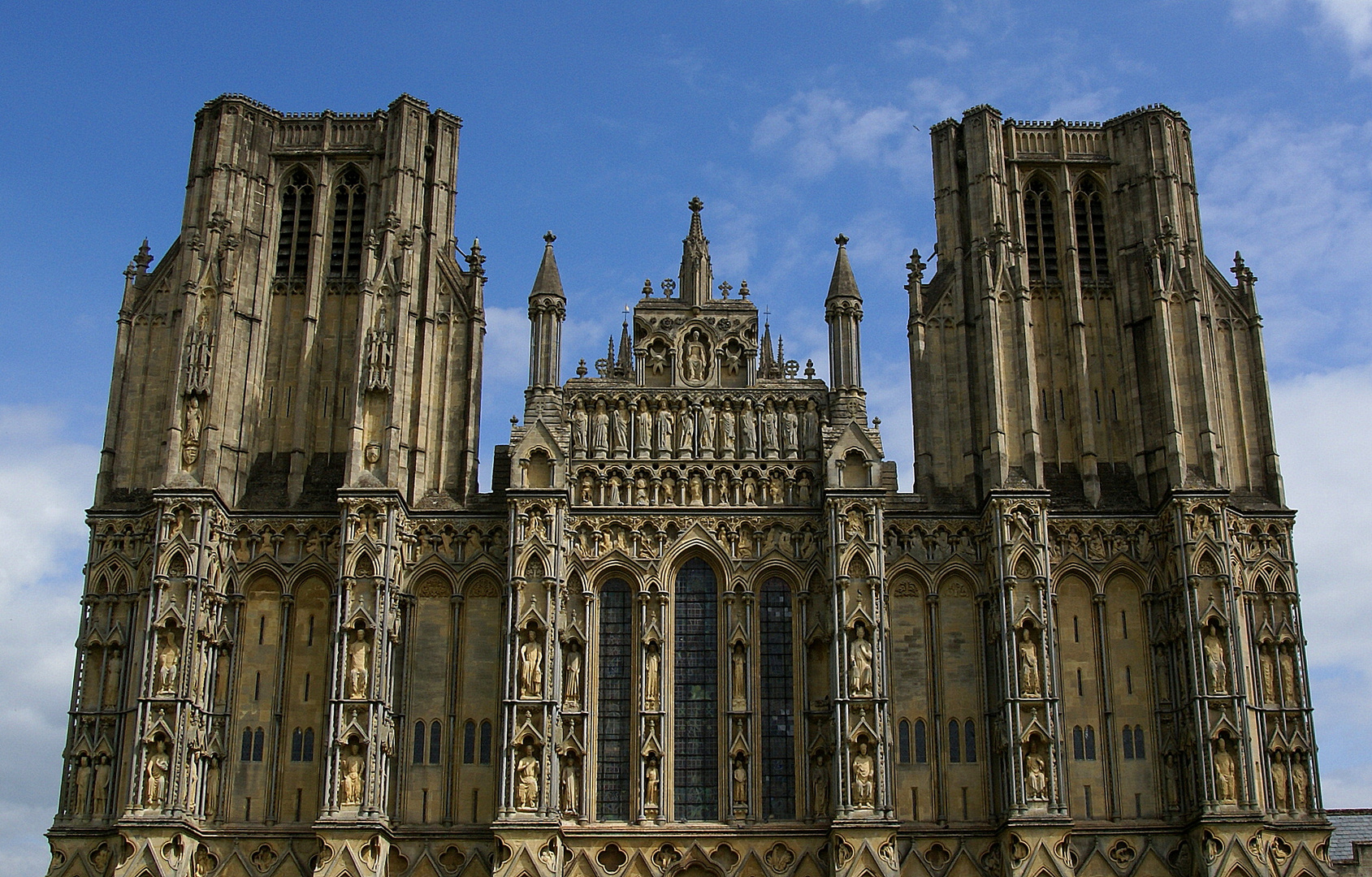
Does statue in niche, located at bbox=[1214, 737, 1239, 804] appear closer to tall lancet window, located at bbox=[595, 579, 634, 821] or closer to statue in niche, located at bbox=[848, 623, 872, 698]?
statue in niche, located at bbox=[848, 623, 872, 698]

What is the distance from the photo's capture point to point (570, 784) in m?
36.2

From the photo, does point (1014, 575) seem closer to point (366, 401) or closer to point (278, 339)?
point (366, 401)

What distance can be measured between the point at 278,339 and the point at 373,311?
293cm

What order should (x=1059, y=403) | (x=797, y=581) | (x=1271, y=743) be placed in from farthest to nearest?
1. (x=1059, y=403)
2. (x=797, y=581)
3. (x=1271, y=743)

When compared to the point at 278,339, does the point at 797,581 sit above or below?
below

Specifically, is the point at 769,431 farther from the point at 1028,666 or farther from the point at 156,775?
the point at 156,775

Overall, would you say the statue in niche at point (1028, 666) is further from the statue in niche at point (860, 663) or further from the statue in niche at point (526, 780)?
the statue in niche at point (526, 780)

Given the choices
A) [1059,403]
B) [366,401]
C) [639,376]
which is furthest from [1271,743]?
[366,401]

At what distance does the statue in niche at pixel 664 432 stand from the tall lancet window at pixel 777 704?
388cm

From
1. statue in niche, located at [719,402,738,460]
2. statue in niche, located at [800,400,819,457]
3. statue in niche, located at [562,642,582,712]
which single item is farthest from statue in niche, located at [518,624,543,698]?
statue in niche, located at [800,400,819,457]

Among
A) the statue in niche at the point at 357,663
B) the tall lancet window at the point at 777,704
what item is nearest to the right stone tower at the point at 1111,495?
the tall lancet window at the point at 777,704

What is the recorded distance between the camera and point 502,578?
38094mm

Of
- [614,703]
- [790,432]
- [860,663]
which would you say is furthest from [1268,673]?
[614,703]

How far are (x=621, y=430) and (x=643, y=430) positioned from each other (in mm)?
495
